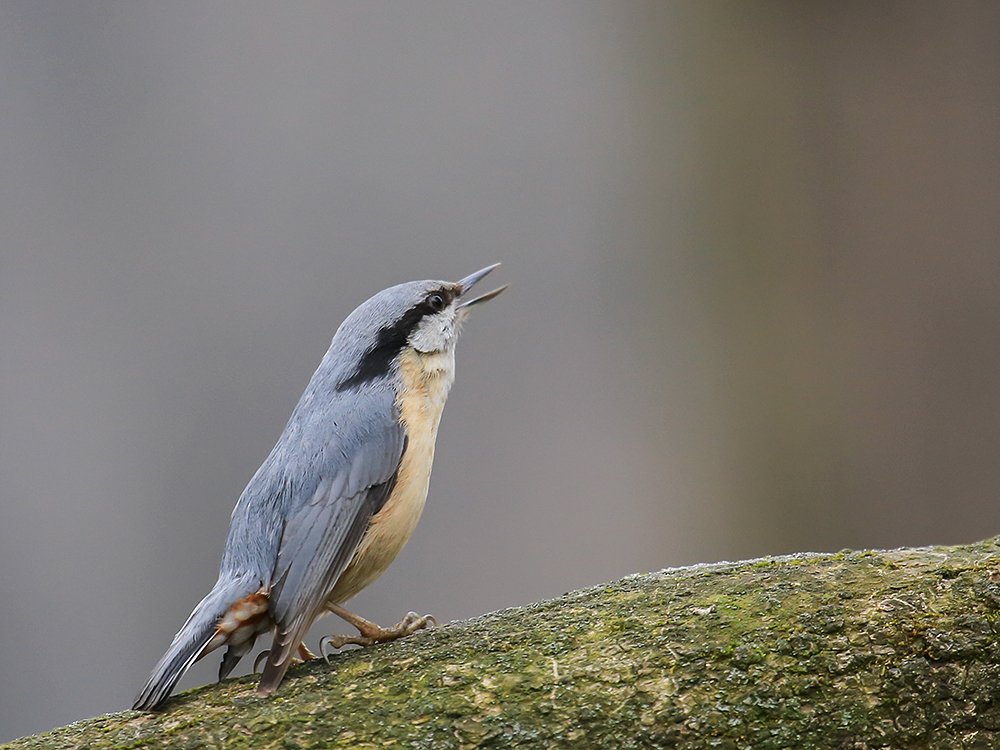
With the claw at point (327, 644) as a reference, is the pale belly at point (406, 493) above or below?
above

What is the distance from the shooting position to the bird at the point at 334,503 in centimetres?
122

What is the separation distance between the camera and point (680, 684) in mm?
1065

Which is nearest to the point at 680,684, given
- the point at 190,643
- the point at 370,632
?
the point at 370,632

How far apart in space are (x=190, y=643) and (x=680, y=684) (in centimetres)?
62

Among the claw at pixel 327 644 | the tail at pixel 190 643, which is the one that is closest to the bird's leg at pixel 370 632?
the claw at pixel 327 644

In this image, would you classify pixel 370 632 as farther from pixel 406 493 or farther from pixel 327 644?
pixel 406 493

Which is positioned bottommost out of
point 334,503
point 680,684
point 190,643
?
point 680,684

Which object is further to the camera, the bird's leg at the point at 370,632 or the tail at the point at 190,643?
the bird's leg at the point at 370,632

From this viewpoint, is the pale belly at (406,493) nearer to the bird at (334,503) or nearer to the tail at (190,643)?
the bird at (334,503)

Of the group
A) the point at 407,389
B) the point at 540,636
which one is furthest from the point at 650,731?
the point at 407,389

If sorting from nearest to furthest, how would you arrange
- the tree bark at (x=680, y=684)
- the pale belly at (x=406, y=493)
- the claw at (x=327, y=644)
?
the tree bark at (x=680, y=684) < the claw at (x=327, y=644) < the pale belly at (x=406, y=493)

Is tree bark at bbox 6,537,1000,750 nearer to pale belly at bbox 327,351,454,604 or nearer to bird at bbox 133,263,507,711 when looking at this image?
bird at bbox 133,263,507,711

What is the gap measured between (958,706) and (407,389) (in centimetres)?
87

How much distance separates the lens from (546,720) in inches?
41.3
